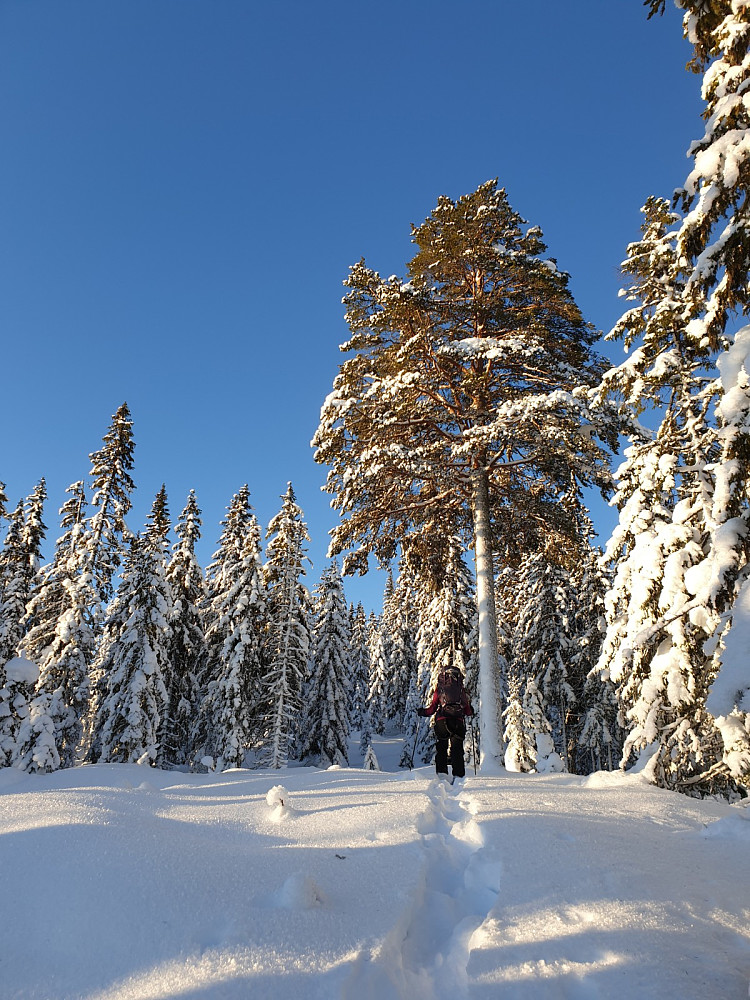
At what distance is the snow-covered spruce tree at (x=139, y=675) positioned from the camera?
20.9 metres

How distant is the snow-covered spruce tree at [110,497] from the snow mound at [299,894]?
A: 68.1 feet

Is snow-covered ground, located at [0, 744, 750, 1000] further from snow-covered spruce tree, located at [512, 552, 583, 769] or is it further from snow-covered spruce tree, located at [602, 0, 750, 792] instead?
snow-covered spruce tree, located at [512, 552, 583, 769]

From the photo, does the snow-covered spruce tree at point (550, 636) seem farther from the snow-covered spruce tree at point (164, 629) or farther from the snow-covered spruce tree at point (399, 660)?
the snow-covered spruce tree at point (399, 660)

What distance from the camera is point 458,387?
13.5m

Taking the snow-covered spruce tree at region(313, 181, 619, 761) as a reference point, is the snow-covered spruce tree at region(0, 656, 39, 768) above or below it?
below

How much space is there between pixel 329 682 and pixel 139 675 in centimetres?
1287

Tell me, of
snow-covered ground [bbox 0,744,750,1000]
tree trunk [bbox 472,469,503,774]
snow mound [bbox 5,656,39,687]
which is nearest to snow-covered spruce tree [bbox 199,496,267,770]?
snow mound [bbox 5,656,39,687]

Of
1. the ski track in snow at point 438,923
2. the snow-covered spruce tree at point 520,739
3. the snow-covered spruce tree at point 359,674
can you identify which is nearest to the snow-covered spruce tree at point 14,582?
the snow-covered spruce tree at point 520,739

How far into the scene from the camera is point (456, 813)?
584cm

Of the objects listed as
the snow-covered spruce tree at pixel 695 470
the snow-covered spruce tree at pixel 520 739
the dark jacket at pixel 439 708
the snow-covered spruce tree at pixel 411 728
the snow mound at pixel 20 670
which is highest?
the snow-covered spruce tree at pixel 695 470

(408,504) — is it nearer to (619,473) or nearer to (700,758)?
(619,473)

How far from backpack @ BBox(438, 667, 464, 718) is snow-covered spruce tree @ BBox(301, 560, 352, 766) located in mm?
23477

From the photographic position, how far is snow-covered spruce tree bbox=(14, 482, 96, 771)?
1869 cm

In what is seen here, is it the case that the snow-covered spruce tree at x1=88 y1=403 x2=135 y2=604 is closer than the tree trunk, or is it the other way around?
the tree trunk
